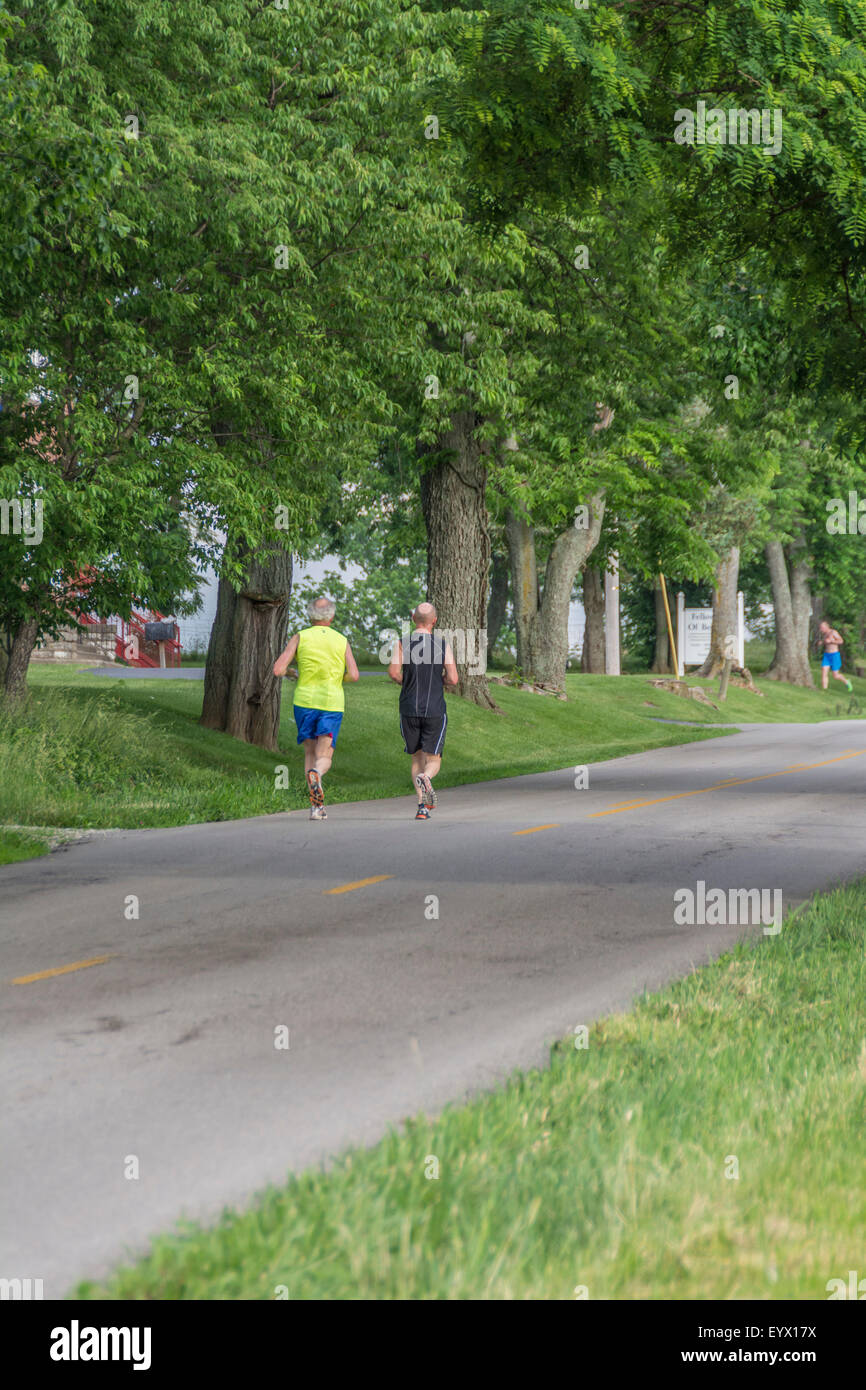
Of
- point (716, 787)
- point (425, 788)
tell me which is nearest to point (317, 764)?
point (425, 788)

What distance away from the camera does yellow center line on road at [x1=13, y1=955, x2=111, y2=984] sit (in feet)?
24.4

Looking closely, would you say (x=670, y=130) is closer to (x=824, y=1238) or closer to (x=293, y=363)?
(x=293, y=363)

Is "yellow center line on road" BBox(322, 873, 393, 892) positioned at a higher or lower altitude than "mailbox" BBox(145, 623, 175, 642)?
lower

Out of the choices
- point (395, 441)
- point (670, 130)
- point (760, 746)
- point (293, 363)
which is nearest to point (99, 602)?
point (293, 363)

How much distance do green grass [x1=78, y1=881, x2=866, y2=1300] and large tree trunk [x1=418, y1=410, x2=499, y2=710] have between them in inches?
935

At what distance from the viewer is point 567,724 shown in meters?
33.2

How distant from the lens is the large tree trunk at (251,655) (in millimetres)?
21453

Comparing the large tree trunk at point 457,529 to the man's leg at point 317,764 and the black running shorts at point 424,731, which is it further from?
the man's leg at point 317,764

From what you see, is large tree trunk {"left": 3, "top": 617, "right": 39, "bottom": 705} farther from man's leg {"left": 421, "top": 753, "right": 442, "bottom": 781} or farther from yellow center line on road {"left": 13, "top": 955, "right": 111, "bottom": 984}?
→ yellow center line on road {"left": 13, "top": 955, "right": 111, "bottom": 984}

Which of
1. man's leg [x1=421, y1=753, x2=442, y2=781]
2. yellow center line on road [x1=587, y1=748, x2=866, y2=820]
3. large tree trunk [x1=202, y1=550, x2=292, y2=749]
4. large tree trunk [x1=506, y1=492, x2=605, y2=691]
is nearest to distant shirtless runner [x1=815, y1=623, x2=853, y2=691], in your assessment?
large tree trunk [x1=506, y1=492, x2=605, y2=691]

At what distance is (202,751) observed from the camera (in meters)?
19.7

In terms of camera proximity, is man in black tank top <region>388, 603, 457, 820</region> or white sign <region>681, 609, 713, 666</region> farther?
white sign <region>681, 609, 713, 666</region>

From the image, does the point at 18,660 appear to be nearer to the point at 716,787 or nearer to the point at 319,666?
the point at 319,666

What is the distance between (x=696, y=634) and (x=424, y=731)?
4231cm
